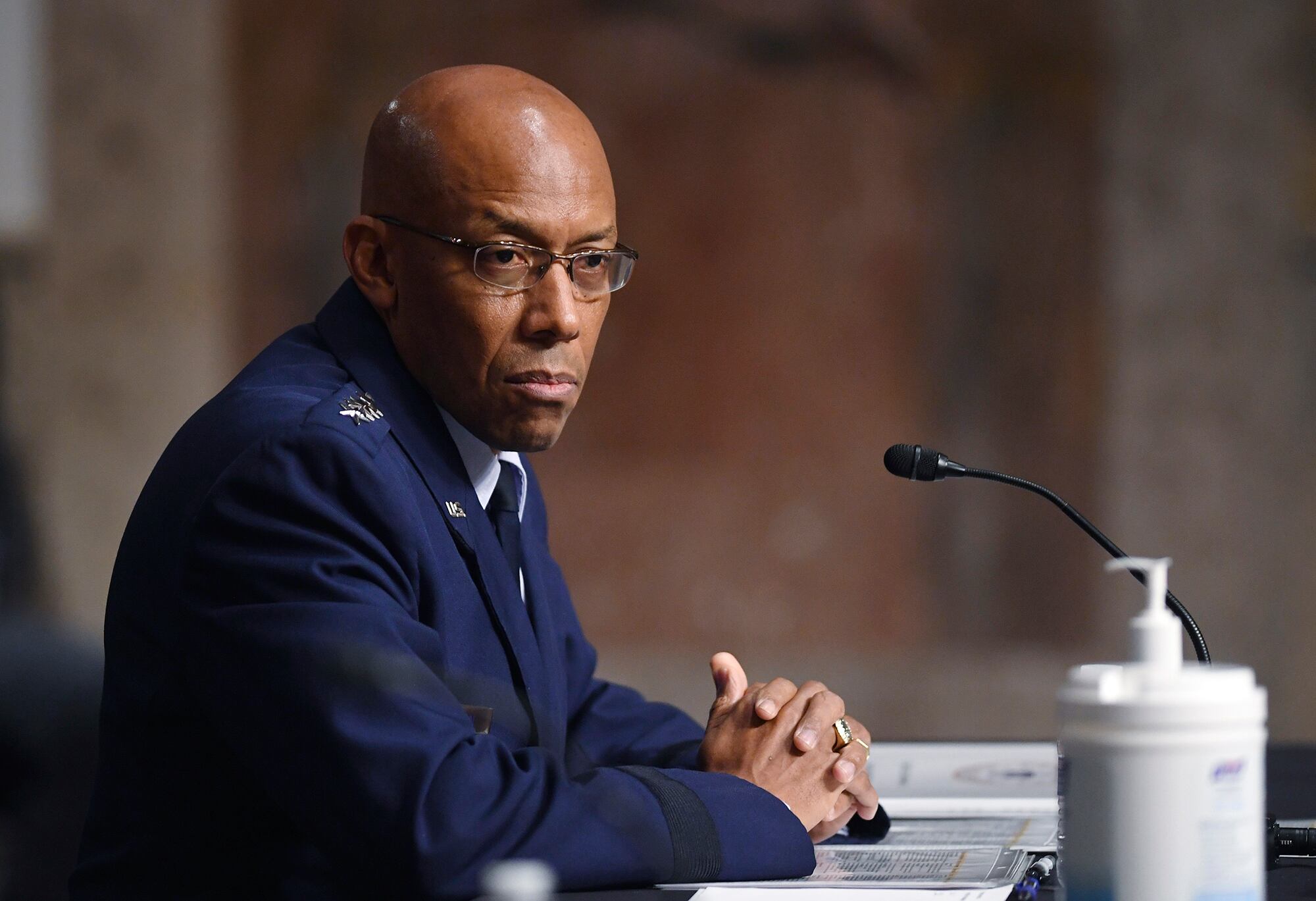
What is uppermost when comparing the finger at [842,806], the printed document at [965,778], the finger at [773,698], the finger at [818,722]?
the finger at [773,698]

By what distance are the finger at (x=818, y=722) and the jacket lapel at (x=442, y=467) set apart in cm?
25

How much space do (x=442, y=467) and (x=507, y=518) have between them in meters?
0.14

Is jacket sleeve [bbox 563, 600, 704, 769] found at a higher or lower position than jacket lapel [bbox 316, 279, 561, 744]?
lower

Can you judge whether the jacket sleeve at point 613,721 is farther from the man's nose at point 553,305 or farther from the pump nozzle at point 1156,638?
the pump nozzle at point 1156,638

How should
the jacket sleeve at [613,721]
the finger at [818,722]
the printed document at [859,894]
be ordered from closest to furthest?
the printed document at [859,894] < the finger at [818,722] < the jacket sleeve at [613,721]

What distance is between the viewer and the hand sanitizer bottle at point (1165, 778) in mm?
736

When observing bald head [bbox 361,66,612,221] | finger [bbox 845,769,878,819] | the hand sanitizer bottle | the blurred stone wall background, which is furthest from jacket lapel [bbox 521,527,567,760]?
the blurred stone wall background

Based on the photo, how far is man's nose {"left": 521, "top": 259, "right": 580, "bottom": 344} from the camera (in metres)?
1.31

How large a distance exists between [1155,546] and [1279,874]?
363 centimetres

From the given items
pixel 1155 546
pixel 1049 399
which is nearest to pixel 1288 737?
pixel 1155 546

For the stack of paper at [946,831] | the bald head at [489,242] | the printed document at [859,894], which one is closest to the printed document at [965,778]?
the stack of paper at [946,831]

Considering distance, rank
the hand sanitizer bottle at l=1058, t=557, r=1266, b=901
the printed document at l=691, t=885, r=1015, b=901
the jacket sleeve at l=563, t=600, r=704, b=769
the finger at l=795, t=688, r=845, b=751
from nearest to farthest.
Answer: the hand sanitizer bottle at l=1058, t=557, r=1266, b=901, the printed document at l=691, t=885, r=1015, b=901, the finger at l=795, t=688, r=845, b=751, the jacket sleeve at l=563, t=600, r=704, b=769

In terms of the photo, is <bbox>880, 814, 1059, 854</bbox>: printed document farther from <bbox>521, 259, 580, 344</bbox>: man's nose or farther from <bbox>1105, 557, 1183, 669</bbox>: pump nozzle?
<bbox>521, 259, 580, 344</bbox>: man's nose

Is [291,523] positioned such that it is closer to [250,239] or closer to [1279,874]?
[1279,874]
